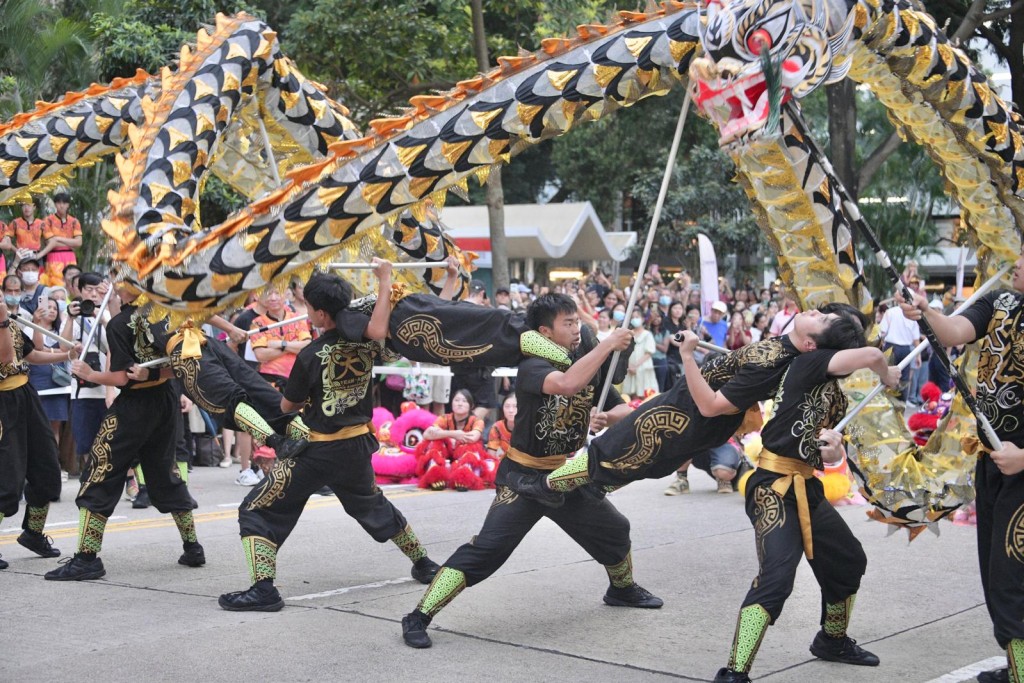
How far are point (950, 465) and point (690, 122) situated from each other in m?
21.1

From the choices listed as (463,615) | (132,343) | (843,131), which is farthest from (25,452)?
(843,131)

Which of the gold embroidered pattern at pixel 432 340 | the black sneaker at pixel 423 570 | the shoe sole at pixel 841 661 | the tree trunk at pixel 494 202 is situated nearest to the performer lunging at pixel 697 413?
the gold embroidered pattern at pixel 432 340

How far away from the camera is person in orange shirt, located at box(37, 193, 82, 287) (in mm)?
13219

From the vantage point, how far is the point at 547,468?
19.6ft

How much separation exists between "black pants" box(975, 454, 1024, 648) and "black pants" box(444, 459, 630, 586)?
6.01 feet

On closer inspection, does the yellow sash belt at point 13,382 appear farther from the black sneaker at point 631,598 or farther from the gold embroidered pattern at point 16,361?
the black sneaker at point 631,598

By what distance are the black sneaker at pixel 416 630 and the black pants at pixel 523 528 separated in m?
0.26

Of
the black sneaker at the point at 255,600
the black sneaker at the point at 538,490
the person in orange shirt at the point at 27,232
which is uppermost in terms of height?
the person in orange shirt at the point at 27,232

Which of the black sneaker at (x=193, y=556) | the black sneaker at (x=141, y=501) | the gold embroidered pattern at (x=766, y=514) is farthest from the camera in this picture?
the black sneaker at (x=141, y=501)

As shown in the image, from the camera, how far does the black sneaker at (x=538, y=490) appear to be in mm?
5766

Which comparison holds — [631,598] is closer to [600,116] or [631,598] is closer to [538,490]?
[538,490]

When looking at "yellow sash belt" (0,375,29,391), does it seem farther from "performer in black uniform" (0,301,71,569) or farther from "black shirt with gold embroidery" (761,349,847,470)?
"black shirt with gold embroidery" (761,349,847,470)

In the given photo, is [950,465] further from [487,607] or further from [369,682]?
[369,682]

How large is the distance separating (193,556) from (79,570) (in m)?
0.70
